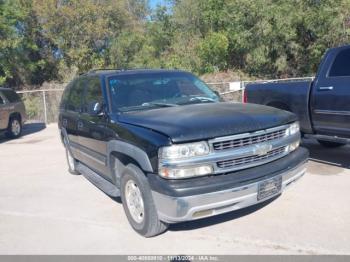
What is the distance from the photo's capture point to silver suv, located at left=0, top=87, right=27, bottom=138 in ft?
40.9

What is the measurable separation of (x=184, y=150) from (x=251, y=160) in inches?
30.6

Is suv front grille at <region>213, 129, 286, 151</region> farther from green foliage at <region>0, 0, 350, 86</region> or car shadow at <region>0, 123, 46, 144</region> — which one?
green foliage at <region>0, 0, 350, 86</region>

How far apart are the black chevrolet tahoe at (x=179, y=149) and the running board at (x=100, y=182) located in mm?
19

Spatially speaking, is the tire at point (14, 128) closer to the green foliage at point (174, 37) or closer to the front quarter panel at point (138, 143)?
the front quarter panel at point (138, 143)

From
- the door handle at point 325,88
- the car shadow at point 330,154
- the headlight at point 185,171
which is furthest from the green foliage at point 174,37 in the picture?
the headlight at point 185,171

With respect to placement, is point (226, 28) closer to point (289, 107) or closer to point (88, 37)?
point (88, 37)

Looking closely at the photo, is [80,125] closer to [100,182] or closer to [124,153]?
[100,182]

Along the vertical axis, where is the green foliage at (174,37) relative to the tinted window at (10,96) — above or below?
above

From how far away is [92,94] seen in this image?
5684 mm

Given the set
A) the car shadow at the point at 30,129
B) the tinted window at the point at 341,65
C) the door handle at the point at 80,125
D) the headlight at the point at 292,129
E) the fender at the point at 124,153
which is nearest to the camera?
the fender at the point at 124,153

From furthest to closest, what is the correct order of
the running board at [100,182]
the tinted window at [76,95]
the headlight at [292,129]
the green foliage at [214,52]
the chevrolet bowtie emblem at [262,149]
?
the green foliage at [214,52] < the tinted window at [76,95] < the running board at [100,182] < the headlight at [292,129] < the chevrolet bowtie emblem at [262,149]

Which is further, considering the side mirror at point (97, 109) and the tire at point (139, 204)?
the side mirror at point (97, 109)

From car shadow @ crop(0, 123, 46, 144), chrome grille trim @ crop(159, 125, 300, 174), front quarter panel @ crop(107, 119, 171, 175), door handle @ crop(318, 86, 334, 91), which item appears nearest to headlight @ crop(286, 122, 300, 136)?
chrome grille trim @ crop(159, 125, 300, 174)

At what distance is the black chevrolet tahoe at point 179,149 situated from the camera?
3.80 meters
